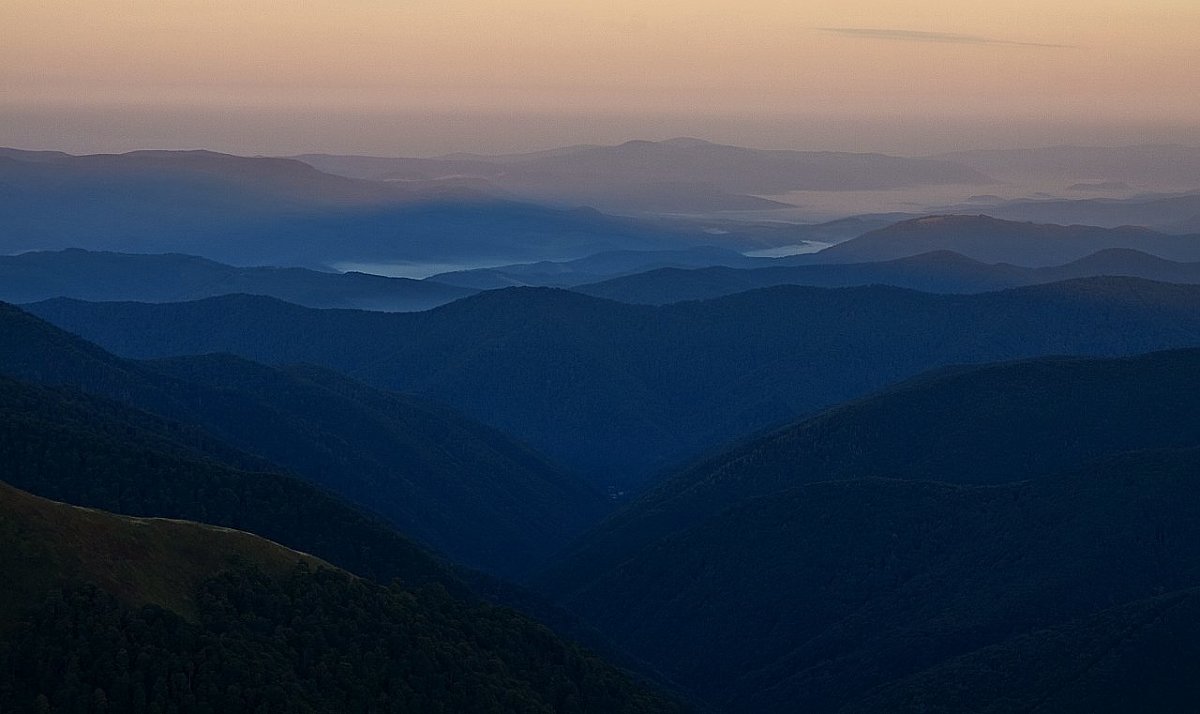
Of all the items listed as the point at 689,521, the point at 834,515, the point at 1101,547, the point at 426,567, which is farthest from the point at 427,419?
the point at 1101,547

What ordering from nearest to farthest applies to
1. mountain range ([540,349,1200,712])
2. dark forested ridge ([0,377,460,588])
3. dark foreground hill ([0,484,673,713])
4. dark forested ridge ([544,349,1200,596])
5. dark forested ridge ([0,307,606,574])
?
dark foreground hill ([0,484,673,713]), dark forested ridge ([0,377,460,588]), mountain range ([540,349,1200,712]), dark forested ridge ([544,349,1200,596]), dark forested ridge ([0,307,606,574])

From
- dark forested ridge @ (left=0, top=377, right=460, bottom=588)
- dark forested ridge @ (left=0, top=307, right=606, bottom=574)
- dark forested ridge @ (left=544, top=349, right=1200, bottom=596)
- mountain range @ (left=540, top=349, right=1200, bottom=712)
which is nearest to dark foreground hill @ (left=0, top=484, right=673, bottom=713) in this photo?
dark forested ridge @ (left=0, top=377, right=460, bottom=588)

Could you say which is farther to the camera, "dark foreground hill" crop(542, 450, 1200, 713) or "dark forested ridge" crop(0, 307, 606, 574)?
"dark forested ridge" crop(0, 307, 606, 574)

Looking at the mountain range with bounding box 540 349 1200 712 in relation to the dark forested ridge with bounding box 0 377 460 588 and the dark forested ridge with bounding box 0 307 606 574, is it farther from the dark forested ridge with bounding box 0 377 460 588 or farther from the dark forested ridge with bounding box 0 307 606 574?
the dark forested ridge with bounding box 0 377 460 588

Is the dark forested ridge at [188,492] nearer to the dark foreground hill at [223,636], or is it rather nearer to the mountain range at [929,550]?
the dark foreground hill at [223,636]

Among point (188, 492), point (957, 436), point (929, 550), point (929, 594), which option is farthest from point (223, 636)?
point (957, 436)
